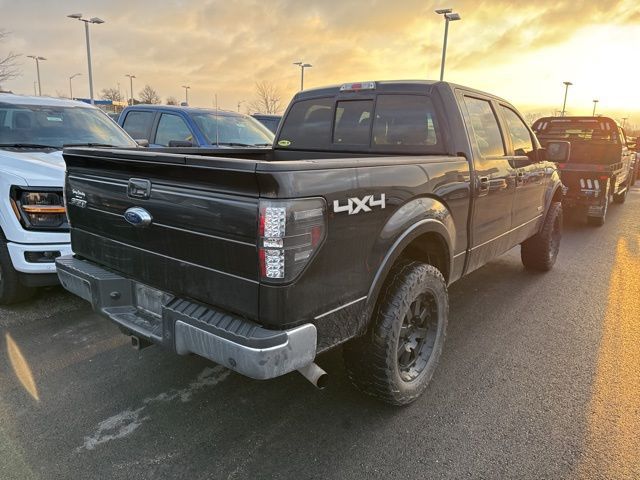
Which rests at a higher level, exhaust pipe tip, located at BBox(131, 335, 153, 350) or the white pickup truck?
the white pickup truck

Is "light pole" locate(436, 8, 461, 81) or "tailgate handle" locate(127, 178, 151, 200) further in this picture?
"light pole" locate(436, 8, 461, 81)

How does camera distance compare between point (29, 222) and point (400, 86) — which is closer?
point (400, 86)

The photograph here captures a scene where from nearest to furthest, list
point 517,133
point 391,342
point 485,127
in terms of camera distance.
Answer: point 391,342, point 485,127, point 517,133

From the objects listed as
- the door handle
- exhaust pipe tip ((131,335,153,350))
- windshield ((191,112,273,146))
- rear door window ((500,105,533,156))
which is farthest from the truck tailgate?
windshield ((191,112,273,146))

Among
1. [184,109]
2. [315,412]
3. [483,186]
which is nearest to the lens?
[315,412]

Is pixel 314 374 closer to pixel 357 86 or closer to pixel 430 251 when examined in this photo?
pixel 430 251

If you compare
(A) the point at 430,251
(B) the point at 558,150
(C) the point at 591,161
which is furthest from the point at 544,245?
(C) the point at 591,161

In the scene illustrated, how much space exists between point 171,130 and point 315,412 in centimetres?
617

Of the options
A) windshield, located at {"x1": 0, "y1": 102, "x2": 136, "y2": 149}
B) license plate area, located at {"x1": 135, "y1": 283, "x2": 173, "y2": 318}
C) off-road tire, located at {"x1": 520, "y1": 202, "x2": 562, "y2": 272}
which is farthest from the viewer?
off-road tire, located at {"x1": 520, "y1": 202, "x2": 562, "y2": 272}

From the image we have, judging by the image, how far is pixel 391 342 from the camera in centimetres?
268

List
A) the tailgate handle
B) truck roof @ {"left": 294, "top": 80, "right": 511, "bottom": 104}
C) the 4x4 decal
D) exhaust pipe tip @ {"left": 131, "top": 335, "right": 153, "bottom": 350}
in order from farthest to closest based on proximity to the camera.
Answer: truck roof @ {"left": 294, "top": 80, "right": 511, "bottom": 104} < exhaust pipe tip @ {"left": 131, "top": 335, "right": 153, "bottom": 350} < the tailgate handle < the 4x4 decal

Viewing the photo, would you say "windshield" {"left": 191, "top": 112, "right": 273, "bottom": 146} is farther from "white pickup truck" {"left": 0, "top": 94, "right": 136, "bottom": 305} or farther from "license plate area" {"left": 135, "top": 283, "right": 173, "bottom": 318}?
"license plate area" {"left": 135, "top": 283, "right": 173, "bottom": 318}

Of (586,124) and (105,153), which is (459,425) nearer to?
(105,153)

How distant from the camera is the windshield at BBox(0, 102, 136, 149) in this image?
521 cm
